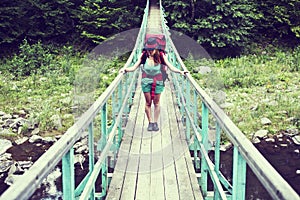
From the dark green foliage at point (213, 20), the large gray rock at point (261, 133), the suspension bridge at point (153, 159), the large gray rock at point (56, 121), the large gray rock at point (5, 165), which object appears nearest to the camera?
the suspension bridge at point (153, 159)

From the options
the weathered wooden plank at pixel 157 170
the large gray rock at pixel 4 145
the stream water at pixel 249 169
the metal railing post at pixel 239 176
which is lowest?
the stream water at pixel 249 169

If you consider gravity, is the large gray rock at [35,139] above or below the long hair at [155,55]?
below

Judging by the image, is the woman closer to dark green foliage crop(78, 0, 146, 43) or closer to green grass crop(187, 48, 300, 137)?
green grass crop(187, 48, 300, 137)

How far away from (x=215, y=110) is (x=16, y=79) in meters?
11.3

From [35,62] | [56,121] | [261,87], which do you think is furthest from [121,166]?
[35,62]

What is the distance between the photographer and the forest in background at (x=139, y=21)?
1462 cm

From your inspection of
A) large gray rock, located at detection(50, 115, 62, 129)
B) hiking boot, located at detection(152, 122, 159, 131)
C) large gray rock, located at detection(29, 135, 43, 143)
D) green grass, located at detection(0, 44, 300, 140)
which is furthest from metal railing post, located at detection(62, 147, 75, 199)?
large gray rock, located at detection(50, 115, 62, 129)

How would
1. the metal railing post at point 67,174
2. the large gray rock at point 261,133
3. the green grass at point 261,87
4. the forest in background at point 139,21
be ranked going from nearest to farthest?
the metal railing post at point 67,174, the large gray rock at point 261,133, the green grass at point 261,87, the forest in background at point 139,21

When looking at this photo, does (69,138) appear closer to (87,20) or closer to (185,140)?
(185,140)

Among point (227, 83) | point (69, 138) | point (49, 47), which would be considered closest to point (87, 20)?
point (49, 47)

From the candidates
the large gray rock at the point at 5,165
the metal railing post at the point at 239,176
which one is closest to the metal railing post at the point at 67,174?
the metal railing post at the point at 239,176

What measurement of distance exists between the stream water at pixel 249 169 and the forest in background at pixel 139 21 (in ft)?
19.8

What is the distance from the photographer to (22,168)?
7.90m

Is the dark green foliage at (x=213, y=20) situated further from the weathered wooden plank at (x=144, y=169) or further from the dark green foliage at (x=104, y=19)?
the weathered wooden plank at (x=144, y=169)
